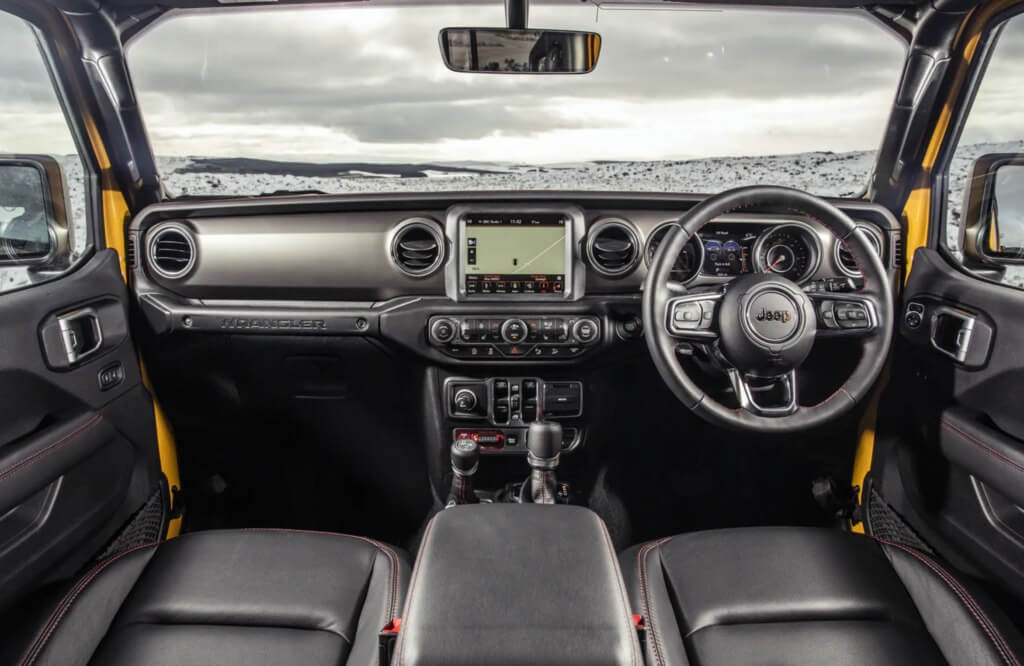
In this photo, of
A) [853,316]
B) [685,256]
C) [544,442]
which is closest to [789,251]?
[685,256]

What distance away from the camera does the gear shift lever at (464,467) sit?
2.29m

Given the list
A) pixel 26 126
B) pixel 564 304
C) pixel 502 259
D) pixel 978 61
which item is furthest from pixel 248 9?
pixel 978 61

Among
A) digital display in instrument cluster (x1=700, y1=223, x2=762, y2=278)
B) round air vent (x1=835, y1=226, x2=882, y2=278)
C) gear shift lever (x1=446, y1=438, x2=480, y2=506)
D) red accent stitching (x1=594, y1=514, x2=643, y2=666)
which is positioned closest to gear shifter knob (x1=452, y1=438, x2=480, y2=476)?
gear shift lever (x1=446, y1=438, x2=480, y2=506)

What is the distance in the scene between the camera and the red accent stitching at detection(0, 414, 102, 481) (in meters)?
1.78

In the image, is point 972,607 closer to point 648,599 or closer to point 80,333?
point 648,599

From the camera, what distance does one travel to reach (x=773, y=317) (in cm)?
194

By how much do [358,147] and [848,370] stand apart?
2103 millimetres

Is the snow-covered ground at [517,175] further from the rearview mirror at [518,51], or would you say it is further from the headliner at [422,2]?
the headliner at [422,2]

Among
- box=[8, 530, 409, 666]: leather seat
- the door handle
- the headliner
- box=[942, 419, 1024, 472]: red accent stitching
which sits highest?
the headliner

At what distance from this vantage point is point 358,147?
2.85 m

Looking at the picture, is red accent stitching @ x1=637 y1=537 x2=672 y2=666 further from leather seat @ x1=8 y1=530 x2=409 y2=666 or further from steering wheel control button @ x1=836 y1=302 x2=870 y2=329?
steering wheel control button @ x1=836 y1=302 x2=870 y2=329

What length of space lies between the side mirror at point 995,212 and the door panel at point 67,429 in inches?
115

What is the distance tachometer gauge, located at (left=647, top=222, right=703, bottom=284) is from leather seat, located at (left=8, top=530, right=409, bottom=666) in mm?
1334

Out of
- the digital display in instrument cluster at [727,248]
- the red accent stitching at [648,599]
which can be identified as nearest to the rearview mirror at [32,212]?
the red accent stitching at [648,599]
